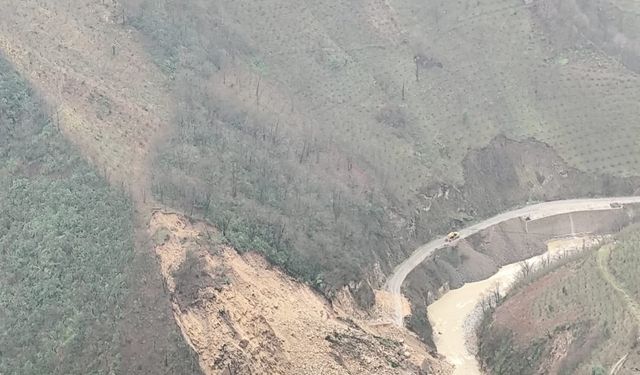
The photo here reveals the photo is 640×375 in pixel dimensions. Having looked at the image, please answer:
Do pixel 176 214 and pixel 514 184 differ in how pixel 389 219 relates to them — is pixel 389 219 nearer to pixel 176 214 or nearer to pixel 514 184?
pixel 514 184

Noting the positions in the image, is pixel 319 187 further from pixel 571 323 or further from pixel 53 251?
pixel 571 323

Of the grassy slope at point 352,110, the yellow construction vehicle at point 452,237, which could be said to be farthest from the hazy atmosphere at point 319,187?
the yellow construction vehicle at point 452,237

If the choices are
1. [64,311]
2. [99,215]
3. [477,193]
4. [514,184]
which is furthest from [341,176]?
[64,311]

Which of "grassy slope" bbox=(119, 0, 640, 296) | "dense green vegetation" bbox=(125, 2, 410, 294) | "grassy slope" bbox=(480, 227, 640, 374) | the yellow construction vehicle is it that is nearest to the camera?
"grassy slope" bbox=(480, 227, 640, 374)

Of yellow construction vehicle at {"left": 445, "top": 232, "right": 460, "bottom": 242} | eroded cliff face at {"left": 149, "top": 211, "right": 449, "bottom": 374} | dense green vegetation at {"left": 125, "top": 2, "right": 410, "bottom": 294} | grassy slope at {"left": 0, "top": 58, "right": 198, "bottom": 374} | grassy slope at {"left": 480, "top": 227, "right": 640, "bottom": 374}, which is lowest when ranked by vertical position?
grassy slope at {"left": 0, "top": 58, "right": 198, "bottom": 374}

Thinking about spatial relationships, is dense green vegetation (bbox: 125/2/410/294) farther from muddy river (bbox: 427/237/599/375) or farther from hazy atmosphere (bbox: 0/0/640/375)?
muddy river (bbox: 427/237/599/375)

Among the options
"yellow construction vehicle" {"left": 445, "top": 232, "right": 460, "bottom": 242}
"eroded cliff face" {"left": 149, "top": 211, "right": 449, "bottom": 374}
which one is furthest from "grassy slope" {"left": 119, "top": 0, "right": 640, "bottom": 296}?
"eroded cliff face" {"left": 149, "top": 211, "right": 449, "bottom": 374}
